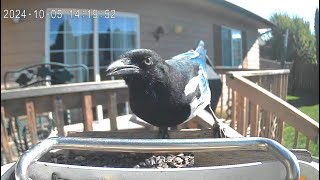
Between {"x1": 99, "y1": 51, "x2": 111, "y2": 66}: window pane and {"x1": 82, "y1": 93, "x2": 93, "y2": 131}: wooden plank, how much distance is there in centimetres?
431

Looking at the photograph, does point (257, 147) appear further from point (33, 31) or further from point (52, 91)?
point (33, 31)

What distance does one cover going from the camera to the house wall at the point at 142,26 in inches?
239

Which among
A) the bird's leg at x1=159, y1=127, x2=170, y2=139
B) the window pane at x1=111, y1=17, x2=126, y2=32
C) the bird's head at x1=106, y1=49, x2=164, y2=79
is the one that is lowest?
the bird's leg at x1=159, y1=127, x2=170, y2=139

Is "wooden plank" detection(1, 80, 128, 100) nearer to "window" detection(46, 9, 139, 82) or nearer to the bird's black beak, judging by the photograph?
the bird's black beak

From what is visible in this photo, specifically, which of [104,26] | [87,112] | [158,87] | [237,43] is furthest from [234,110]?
[104,26]

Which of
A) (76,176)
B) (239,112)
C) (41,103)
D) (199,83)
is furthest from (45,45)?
(76,176)

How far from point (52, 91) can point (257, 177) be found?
90.3 inches

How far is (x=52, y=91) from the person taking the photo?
3031 millimetres

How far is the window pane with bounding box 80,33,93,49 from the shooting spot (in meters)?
7.17

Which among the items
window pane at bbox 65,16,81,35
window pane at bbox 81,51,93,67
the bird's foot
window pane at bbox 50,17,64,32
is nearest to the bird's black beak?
the bird's foot

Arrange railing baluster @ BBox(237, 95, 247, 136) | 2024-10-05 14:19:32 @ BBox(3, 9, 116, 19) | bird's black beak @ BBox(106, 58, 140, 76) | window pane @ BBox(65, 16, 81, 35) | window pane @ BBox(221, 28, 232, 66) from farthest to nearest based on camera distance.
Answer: window pane @ BBox(65, 16, 81, 35), window pane @ BBox(221, 28, 232, 66), 2024-10-05 14:19:32 @ BBox(3, 9, 116, 19), railing baluster @ BBox(237, 95, 247, 136), bird's black beak @ BBox(106, 58, 140, 76)

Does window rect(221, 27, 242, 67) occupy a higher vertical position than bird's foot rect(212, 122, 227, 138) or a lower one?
higher

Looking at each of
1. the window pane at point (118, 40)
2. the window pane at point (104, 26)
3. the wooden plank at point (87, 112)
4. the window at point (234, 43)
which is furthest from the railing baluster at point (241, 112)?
the window pane at point (118, 40)

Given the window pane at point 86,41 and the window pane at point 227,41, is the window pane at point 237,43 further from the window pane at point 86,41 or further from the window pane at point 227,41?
the window pane at point 86,41
